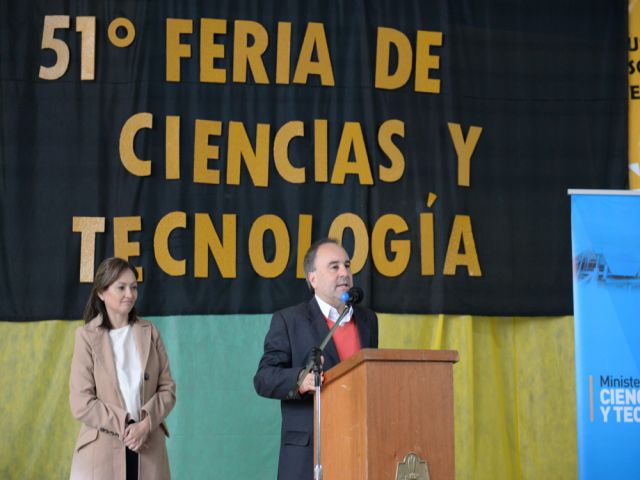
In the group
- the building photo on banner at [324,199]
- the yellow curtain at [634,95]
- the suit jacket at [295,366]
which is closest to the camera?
the suit jacket at [295,366]

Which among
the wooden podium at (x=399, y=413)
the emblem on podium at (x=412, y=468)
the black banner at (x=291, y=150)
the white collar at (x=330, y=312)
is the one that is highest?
the black banner at (x=291, y=150)

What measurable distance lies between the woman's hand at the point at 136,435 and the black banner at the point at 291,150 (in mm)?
1870

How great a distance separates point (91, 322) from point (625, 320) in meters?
2.80

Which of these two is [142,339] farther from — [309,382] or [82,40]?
[82,40]

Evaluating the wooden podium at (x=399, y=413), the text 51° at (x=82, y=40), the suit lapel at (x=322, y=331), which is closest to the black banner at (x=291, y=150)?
the text 51° at (x=82, y=40)

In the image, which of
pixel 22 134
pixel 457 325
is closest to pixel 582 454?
pixel 457 325

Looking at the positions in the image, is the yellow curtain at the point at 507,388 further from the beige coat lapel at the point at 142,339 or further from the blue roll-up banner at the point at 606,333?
the beige coat lapel at the point at 142,339

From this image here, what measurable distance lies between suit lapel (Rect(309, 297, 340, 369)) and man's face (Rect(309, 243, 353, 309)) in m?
0.06

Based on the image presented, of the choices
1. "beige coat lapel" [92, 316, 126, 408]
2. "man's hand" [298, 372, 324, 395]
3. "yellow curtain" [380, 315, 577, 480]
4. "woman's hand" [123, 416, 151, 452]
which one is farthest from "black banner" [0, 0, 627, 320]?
"man's hand" [298, 372, 324, 395]

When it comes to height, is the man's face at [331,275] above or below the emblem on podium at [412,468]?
above

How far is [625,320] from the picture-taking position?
5121 mm

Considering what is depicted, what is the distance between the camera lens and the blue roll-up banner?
507cm

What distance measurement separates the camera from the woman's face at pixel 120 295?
4.03m

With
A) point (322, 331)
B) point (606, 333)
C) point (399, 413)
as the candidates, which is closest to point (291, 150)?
point (606, 333)
